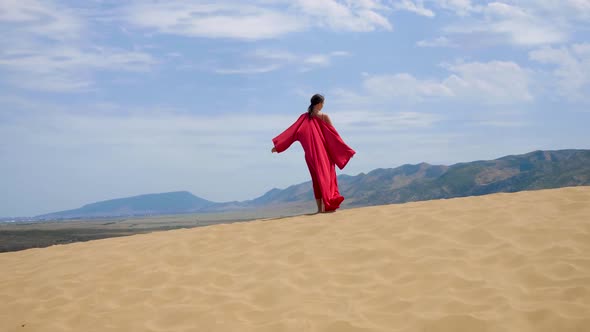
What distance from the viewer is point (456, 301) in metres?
5.24

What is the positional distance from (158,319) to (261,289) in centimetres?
111

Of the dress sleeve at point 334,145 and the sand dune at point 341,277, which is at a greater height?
the dress sleeve at point 334,145

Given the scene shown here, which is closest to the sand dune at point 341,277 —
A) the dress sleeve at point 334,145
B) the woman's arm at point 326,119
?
the dress sleeve at point 334,145

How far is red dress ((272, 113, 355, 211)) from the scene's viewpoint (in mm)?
10500

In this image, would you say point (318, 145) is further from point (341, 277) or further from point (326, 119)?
point (341, 277)

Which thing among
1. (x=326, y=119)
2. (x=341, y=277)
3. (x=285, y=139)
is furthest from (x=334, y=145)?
(x=341, y=277)

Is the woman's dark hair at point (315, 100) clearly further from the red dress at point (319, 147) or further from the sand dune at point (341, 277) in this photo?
the sand dune at point (341, 277)

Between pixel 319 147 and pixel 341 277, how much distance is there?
465cm

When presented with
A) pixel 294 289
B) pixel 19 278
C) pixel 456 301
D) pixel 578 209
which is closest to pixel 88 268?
pixel 19 278

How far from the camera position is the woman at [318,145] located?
10.5m

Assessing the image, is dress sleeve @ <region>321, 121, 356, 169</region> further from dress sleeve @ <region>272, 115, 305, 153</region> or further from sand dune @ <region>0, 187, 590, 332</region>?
sand dune @ <region>0, 187, 590, 332</region>

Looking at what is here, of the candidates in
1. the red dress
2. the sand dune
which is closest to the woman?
the red dress

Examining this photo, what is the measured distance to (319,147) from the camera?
34.8 feet

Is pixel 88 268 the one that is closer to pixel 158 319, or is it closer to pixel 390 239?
pixel 158 319
